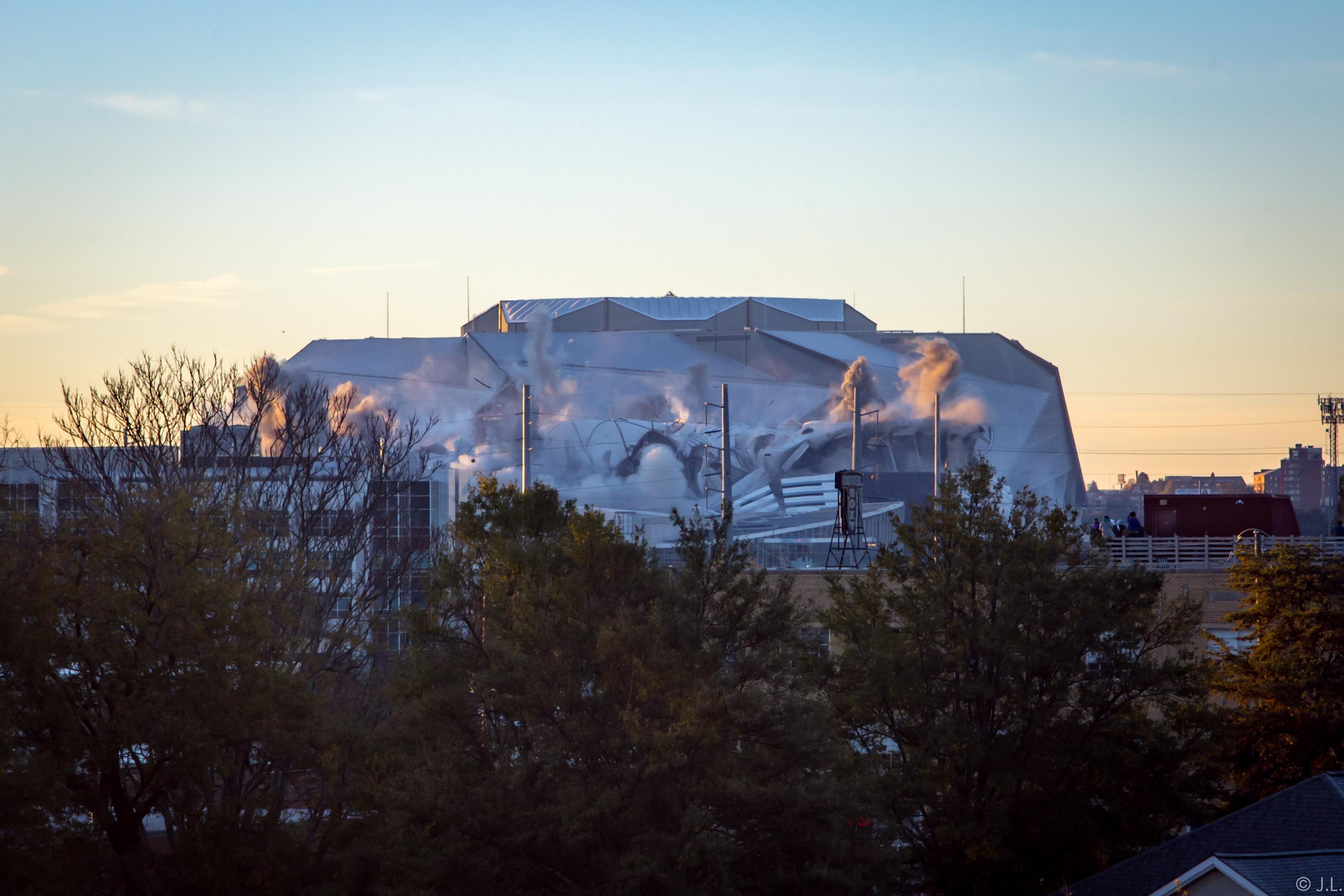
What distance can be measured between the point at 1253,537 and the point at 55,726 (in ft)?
89.7

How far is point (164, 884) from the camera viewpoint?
15.9 meters

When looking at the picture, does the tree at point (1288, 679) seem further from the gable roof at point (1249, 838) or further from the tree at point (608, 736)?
the tree at point (608, 736)

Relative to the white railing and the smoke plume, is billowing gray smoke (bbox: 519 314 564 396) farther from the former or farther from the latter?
the white railing

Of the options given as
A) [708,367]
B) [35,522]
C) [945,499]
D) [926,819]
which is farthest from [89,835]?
[708,367]

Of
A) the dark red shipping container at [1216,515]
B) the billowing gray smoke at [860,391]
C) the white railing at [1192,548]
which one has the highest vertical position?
the billowing gray smoke at [860,391]

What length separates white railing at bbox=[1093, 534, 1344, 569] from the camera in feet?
102

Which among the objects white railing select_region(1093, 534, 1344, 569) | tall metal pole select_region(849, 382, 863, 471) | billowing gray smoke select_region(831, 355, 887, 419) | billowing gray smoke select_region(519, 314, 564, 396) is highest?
billowing gray smoke select_region(519, 314, 564, 396)

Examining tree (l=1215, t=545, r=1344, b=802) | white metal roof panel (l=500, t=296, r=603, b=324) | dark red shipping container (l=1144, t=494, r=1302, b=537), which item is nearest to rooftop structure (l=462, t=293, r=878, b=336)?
white metal roof panel (l=500, t=296, r=603, b=324)

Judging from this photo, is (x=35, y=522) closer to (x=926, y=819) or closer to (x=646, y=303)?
(x=926, y=819)

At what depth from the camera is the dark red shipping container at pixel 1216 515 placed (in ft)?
117

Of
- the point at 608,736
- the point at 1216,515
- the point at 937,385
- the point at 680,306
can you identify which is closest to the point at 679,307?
the point at 680,306

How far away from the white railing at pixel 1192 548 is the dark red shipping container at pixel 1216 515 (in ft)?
6.10

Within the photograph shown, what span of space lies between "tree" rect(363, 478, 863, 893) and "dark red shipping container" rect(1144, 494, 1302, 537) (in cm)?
2111

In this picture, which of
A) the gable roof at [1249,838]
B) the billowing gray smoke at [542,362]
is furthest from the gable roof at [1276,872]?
the billowing gray smoke at [542,362]
